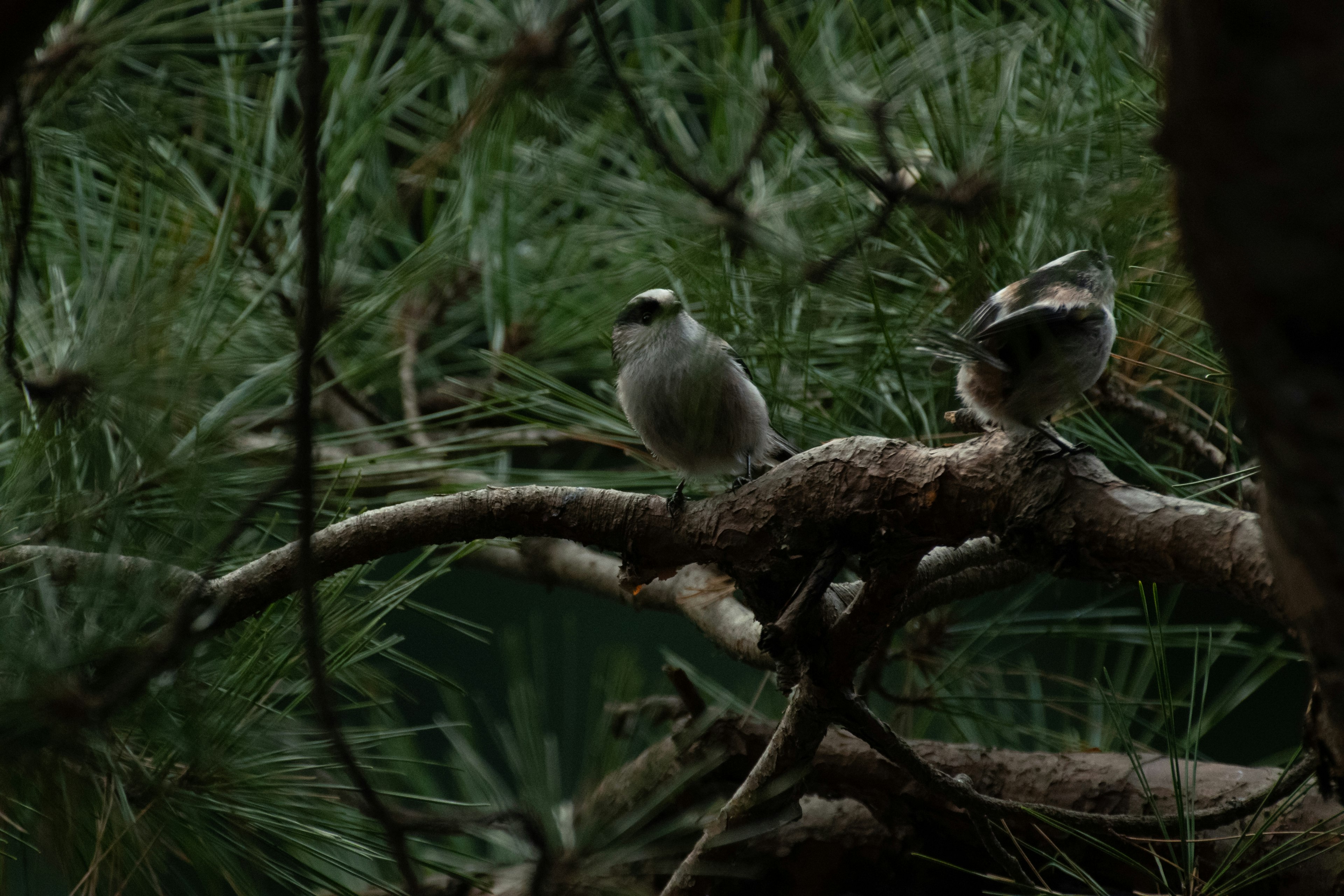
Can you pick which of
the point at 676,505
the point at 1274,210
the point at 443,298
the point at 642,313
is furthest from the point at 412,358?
the point at 1274,210

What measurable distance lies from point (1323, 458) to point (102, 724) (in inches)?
23.3

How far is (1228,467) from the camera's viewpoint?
0.97 metres

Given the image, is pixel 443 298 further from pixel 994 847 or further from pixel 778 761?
pixel 994 847

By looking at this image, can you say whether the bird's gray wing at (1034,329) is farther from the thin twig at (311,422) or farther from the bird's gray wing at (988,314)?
the thin twig at (311,422)

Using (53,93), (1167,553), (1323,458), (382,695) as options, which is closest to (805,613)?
(1167,553)

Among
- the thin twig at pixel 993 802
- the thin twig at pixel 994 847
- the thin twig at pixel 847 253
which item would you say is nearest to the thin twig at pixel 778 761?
the thin twig at pixel 993 802

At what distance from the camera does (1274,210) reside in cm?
29

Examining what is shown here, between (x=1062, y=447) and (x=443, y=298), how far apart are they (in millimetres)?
1225

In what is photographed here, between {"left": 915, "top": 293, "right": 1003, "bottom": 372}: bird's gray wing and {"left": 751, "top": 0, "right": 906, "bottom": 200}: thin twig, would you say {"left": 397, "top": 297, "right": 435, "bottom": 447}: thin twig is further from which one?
{"left": 751, "top": 0, "right": 906, "bottom": 200}: thin twig

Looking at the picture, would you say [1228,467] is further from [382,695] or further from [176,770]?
[382,695]

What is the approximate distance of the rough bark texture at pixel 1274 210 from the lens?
0.28m

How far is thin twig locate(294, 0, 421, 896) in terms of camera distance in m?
0.37

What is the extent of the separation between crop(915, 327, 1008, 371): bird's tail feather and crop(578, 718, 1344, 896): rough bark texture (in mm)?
470

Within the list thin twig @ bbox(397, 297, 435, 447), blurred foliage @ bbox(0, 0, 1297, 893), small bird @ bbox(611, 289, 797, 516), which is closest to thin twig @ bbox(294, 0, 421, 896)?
blurred foliage @ bbox(0, 0, 1297, 893)
